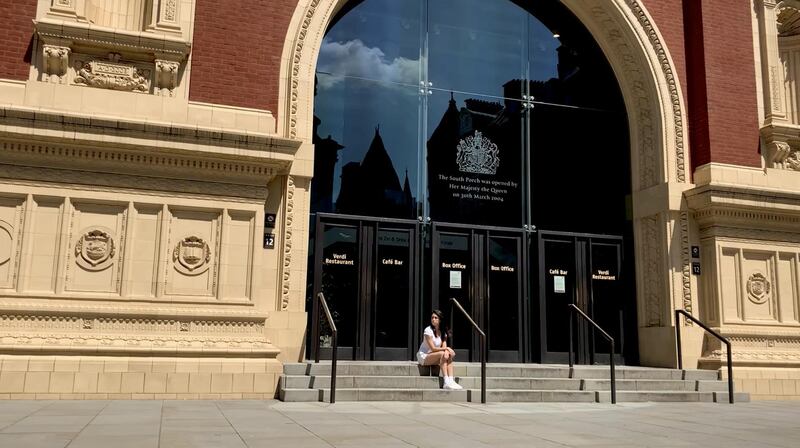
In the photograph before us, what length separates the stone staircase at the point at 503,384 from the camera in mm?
10109

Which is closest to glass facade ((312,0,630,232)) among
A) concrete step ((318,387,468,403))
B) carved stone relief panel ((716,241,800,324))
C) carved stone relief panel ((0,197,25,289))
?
carved stone relief panel ((716,241,800,324))

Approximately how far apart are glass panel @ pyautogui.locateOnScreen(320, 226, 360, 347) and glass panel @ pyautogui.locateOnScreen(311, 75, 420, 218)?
1.69ft

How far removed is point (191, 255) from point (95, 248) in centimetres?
134

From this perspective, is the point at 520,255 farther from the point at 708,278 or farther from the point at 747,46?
the point at 747,46

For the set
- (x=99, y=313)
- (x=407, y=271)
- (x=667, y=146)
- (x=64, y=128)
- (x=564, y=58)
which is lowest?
(x=99, y=313)

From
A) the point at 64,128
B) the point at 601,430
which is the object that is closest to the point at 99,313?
the point at 64,128

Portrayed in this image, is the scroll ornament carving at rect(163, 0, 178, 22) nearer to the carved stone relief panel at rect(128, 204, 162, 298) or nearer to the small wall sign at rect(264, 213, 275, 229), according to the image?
the carved stone relief panel at rect(128, 204, 162, 298)

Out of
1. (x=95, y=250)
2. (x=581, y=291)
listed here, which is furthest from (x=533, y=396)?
(x=95, y=250)

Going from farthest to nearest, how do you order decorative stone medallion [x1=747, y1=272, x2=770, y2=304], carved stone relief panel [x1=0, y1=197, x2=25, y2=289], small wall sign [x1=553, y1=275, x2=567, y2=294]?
small wall sign [x1=553, y1=275, x2=567, y2=294] → decorative stone medallion [x1=747, y1=272, x2=770, y2=304] → carved stone relief panel [x1=0, y1=197, x2=25, y2=289]

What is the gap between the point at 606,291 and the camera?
47.4 feet

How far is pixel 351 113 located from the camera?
13367 mm

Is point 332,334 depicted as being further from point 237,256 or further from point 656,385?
point 656,385

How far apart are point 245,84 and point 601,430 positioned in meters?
7.65

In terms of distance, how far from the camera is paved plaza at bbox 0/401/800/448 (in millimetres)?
6441
